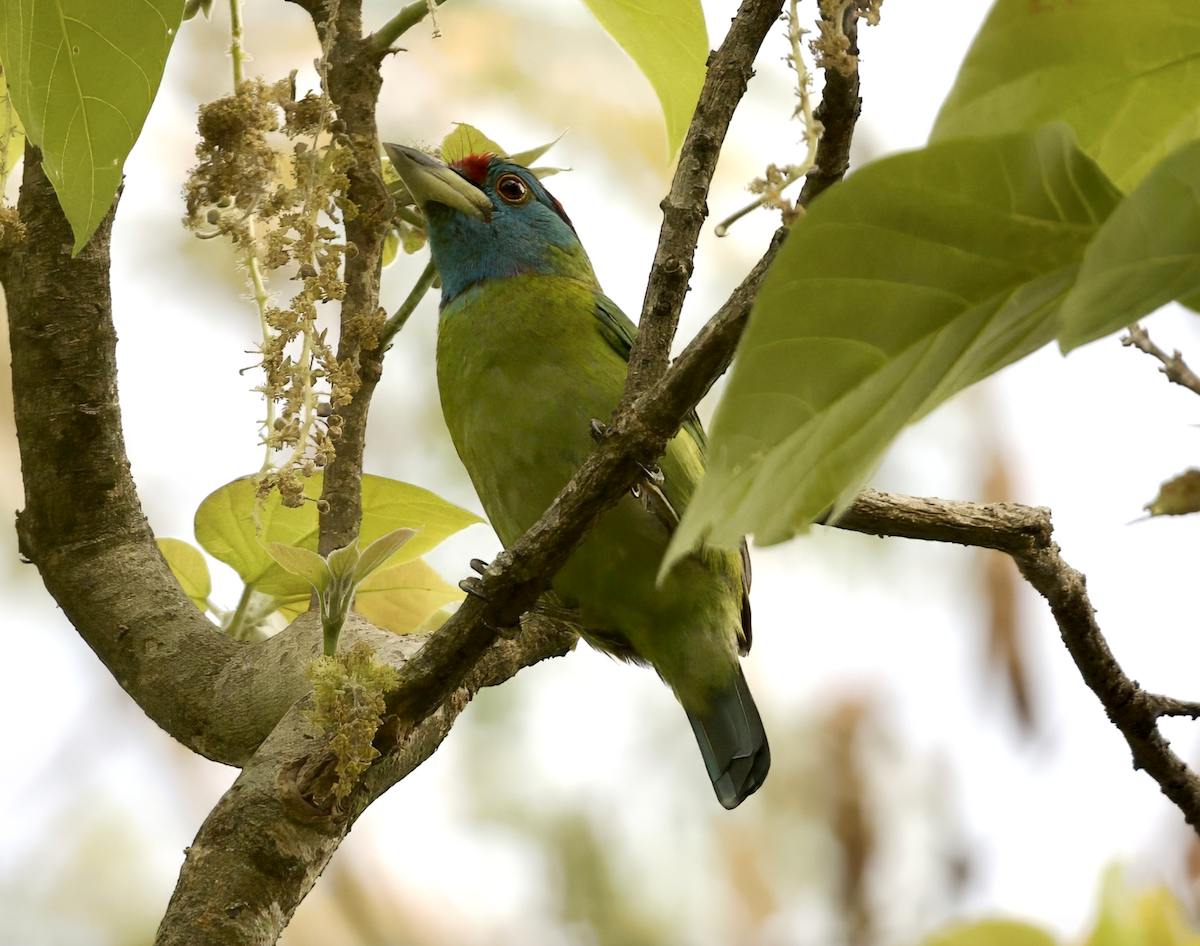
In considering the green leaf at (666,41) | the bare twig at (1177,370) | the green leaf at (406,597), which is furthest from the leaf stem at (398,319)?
the bare twig at (1177,370)

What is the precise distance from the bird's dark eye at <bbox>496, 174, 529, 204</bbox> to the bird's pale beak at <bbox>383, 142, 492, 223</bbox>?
68 mm

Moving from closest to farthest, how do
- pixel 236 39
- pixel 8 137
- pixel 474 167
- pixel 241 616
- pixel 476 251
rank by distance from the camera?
pixel 8 137 < pixel 236 39 < pixel 241 616 < pixel 476 251 < pixel 474 167

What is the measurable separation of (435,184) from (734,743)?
1.47 m

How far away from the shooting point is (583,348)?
2.66 metres

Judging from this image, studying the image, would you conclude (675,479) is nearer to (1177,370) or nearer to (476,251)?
(476,251)

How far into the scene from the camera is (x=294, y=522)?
218cm

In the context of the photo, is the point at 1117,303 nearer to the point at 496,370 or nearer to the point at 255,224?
the point at 255,224

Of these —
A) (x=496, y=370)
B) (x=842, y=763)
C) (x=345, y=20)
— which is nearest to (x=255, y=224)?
(x=345, y=20)

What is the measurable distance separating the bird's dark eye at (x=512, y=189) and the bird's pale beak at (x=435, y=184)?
68mm

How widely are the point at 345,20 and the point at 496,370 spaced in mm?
807

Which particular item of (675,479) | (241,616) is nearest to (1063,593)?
→ (675,479)

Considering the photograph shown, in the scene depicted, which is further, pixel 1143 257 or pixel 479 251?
pixel 479 251

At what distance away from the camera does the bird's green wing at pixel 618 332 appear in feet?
8.86

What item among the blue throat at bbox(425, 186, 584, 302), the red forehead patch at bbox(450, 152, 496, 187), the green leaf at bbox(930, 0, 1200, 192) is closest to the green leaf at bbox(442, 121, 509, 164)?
the red forehead patch at bbox(450, 152, 496, 187)
